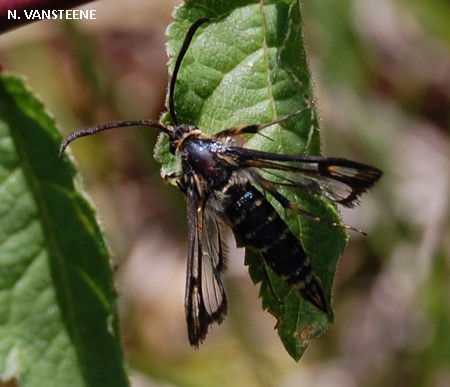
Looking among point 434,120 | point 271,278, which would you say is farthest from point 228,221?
point 434,120

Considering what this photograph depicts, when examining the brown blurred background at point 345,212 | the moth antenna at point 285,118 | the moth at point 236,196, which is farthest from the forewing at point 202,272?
the brown blurred background at point 345,212

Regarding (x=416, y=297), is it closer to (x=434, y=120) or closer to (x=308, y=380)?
(x=308, y=380)

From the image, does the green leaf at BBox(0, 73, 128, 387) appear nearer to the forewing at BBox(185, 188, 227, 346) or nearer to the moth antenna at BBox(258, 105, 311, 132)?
the forewing at BBox(185, 188, 227, 346)

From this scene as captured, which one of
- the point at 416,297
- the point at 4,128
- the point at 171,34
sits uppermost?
the point at 171,34

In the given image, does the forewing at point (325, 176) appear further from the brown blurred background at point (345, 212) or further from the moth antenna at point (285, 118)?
the brown blurred background at point (345, 212)

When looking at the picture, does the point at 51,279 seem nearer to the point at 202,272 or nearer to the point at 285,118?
the point at 202,272

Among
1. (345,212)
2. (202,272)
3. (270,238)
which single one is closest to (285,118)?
(270,238)
